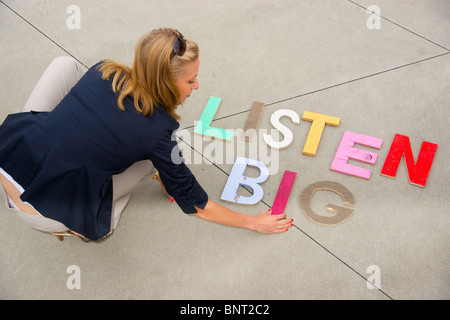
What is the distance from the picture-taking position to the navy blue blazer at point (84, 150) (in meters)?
1.71

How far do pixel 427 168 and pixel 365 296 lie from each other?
2.79ft

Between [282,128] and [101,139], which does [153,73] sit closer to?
[101,139]

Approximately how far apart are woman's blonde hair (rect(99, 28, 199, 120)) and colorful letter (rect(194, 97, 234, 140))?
3.23 feet

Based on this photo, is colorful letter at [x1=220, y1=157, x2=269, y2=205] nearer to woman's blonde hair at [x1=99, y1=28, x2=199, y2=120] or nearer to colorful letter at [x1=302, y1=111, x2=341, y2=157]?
colorful letter at [x1=302, y1=111, x2=341, y2=157]

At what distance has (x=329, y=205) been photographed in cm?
240

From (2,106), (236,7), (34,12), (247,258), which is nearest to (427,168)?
(247,258)

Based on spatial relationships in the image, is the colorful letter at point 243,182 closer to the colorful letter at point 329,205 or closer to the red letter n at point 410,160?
the colorful letter at point 329,205

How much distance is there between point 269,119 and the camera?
9.21 feet

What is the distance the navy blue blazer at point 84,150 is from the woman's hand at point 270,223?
1.57 ft

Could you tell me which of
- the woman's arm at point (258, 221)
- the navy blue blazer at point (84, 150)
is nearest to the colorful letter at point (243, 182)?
the woman's arm at point (258, 221)

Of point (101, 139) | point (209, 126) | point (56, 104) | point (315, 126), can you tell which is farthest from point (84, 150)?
point (315, 126)

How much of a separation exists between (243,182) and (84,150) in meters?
1.03

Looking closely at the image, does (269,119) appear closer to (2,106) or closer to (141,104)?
(141,104)
